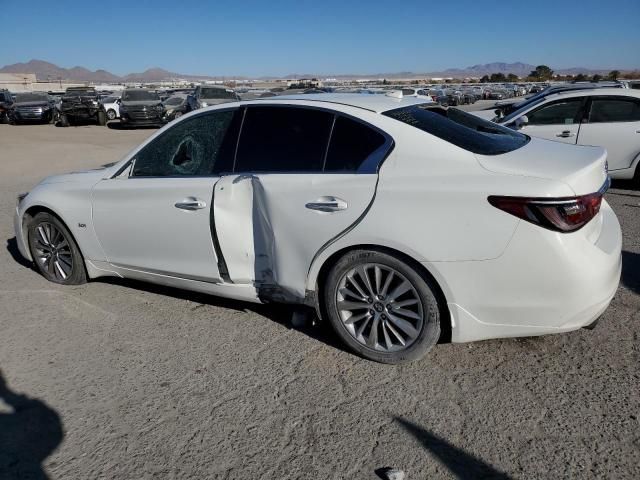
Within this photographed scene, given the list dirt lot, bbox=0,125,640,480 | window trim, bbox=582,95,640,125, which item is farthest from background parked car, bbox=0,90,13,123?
dirt lot, bbox=0,125,640,480

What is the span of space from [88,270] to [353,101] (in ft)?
8.98

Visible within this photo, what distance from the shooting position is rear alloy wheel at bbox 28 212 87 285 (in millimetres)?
4629

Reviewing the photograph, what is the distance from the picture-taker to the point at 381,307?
325cm

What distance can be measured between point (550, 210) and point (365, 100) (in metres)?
1.51

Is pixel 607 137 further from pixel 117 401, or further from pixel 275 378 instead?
pixel 117 401

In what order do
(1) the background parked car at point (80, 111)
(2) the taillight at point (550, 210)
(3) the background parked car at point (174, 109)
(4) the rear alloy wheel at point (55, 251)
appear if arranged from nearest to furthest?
(2) the taillight at point (550, 210), (4) the rear alloy wheel at point (55, 251), (3) the background parked car at point (174, 109), (1) the background parked car at point (80, 111)

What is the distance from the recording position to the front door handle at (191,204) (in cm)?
371

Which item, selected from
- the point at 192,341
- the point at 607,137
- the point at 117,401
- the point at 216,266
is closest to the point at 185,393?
the point at 117,401

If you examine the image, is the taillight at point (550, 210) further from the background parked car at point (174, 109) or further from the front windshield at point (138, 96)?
the front windshield at point (138, 96)

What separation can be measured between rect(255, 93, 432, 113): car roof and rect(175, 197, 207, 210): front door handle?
848mm

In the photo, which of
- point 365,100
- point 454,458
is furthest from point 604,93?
point 454,458

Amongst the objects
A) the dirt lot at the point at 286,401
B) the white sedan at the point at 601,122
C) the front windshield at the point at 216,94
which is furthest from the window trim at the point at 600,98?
the front windshield at the point at 216,94

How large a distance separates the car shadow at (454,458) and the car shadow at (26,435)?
165 centimetres

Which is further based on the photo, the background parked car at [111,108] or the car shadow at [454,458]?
the background parked car at [111,108]
